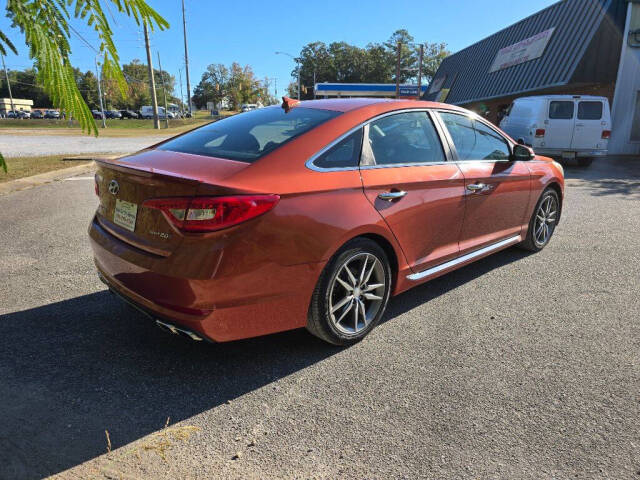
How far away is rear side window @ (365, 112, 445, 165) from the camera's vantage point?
3.16 meters

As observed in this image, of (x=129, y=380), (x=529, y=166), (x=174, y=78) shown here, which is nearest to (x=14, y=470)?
(x=129, y=380)

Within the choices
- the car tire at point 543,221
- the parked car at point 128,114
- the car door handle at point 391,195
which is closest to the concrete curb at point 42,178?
the car door handle at point 391,195

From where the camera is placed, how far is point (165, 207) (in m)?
2.40

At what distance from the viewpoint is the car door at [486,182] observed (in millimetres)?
3803

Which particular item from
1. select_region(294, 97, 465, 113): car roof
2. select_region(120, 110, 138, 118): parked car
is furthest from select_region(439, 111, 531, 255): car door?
select_region(120, 110, 138, 118): parked car

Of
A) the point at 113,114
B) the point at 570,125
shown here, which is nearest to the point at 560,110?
the point at 570,125

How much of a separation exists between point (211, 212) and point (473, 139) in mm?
2685

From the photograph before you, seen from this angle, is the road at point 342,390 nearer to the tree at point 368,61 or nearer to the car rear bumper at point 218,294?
the car rear bumper at point 218,294

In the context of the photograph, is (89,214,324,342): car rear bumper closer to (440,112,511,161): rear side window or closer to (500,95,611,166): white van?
(440,112,511,161): rear side window

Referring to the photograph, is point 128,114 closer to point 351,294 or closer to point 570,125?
point 570,125

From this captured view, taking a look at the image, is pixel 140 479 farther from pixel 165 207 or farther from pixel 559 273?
pixel 559 273

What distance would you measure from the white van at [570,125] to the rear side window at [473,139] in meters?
10.1

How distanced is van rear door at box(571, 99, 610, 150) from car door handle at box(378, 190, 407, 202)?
12.2 metres

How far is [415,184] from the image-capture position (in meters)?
3.25
